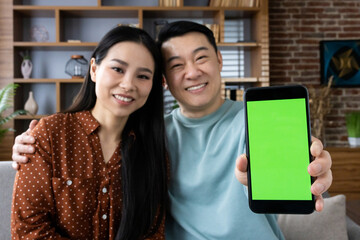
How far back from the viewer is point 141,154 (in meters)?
1.26

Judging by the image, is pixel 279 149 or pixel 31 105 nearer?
pixel 279 149

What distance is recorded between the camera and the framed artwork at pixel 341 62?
13.9 feet

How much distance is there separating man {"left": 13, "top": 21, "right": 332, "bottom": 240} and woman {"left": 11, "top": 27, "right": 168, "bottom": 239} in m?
0.07

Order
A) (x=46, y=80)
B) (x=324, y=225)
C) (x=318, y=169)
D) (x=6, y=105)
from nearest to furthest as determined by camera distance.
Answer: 1. (x=318, y=169)
2. (x=324, y=225)
3. (x=6, y=105)
4. (x=46, y=80)

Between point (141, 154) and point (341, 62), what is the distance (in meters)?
3.67

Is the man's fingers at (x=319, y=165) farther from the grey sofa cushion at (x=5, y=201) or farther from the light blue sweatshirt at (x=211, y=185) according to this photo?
the grey sofa cushion at (x=5, y=201)

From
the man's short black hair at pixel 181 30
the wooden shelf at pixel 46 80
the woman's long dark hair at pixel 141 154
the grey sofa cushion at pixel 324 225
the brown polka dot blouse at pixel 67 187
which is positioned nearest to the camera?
the brown polka dot blouse at pixel 67 187

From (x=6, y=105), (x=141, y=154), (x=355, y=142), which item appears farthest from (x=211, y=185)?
(x=355, y=142)

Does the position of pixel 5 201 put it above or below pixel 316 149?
below

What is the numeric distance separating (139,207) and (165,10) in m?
2.97

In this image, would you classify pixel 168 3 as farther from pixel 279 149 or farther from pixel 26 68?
pixel 279 149

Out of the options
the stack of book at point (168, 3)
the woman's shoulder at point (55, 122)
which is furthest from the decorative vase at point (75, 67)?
the woman's shoulder at point (55, 122)

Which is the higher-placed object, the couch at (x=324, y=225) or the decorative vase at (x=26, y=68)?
the decorative vase at (x=26, y=68)

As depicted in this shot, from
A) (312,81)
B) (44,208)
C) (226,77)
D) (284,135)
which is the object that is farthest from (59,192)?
(312,81)
